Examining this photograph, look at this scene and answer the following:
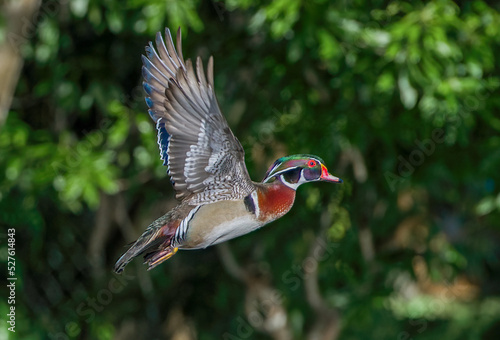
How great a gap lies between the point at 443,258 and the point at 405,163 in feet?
4.30

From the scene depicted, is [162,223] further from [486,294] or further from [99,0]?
[486,294]

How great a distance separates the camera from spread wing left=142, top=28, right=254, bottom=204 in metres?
2.16

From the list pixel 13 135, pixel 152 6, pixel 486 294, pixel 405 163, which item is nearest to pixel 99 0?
pixel 152 6

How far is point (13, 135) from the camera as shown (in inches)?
215

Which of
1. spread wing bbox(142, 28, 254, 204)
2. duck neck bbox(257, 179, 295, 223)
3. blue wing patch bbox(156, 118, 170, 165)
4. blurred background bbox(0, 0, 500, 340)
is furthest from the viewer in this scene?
blurred background bbox(0, 0, 500, 340)

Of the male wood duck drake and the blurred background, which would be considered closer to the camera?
the male wood duck drake

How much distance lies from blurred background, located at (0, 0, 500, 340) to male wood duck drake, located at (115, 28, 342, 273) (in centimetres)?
264

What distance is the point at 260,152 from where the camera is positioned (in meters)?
6.00

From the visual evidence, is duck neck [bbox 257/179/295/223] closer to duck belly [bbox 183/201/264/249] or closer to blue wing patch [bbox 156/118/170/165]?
duck belly [bbox 183/201/264/249]

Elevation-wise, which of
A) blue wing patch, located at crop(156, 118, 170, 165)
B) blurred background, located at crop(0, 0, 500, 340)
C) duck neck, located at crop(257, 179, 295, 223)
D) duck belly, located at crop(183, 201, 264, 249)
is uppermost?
blue wing patch, located at crop(156, 118, 170, 165)

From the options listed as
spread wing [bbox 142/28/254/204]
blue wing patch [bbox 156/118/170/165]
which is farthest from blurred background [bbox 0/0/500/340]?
spread wing [bbox 142/28/254/204]

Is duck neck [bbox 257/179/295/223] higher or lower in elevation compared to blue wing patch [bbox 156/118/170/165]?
lower

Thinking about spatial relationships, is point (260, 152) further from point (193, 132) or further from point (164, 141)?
point (193, 132)

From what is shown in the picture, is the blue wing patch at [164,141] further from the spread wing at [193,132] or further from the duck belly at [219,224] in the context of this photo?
the duck belly at [219,224]
